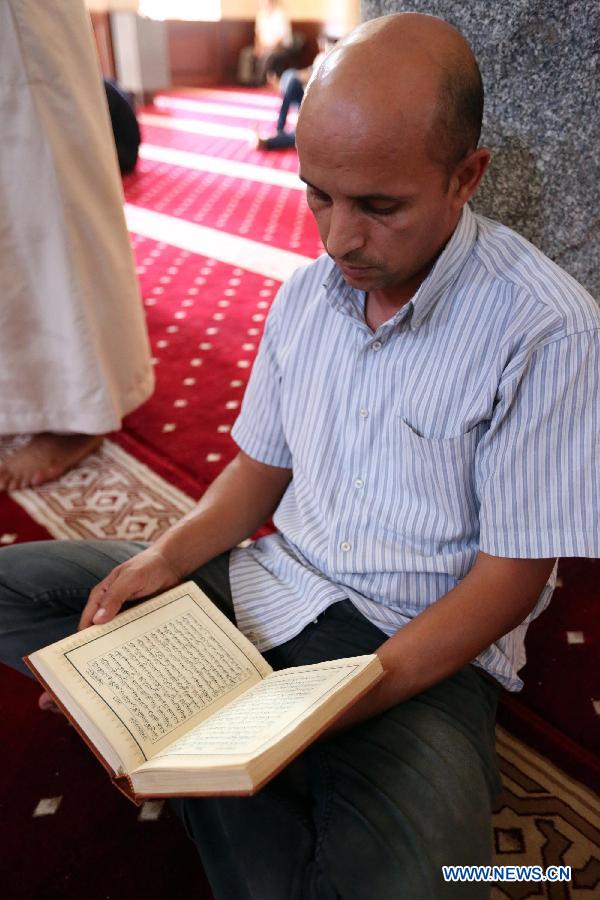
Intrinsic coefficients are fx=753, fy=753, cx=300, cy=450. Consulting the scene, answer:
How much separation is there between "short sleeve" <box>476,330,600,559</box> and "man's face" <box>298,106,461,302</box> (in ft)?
0.61

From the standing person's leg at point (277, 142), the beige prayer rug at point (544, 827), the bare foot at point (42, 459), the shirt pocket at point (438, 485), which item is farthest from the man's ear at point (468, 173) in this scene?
the standing person's leg at point (277, 142)

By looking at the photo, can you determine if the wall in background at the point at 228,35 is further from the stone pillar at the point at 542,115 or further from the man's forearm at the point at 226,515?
the man's forearm at the point at 226,515

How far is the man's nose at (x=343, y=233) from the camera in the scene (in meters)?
0.84

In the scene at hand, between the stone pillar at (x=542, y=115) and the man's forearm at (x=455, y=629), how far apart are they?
2.20 feet

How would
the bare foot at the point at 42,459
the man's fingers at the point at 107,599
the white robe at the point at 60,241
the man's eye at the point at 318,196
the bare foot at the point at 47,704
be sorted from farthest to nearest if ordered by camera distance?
1. the bare foot at the point at 42,459
2. the white robe at the point at 60,241
3. the bare foot at the point at 47,704
4. the man's fingers at the point at 107,599
5. the man's eye at the point at 318,196

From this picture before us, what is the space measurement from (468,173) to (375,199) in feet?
0.40

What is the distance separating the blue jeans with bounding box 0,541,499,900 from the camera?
771mm

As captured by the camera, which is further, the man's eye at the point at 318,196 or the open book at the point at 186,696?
the man's eye at the point at 318,196

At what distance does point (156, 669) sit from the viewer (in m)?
0.93

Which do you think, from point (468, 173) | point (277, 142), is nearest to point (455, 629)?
point (468, 173)

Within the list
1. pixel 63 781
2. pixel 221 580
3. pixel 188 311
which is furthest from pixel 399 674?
pixel 188 311

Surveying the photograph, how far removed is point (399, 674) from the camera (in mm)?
897

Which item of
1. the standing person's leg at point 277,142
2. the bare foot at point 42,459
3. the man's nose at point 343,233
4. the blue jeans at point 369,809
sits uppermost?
the man's nose at point 343,233

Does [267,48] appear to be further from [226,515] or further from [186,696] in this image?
[186,696]
